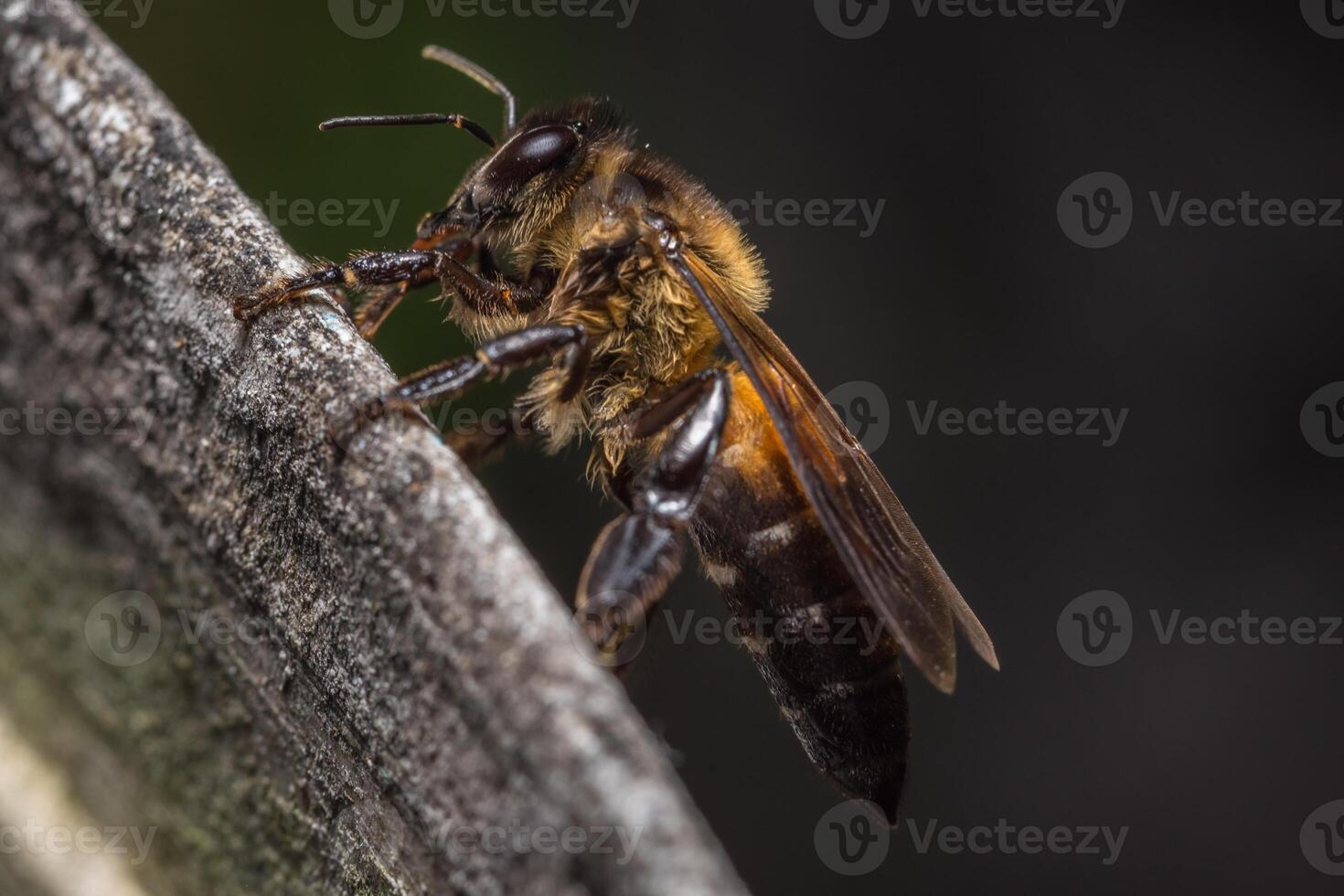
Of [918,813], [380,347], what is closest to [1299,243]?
[918,813]
